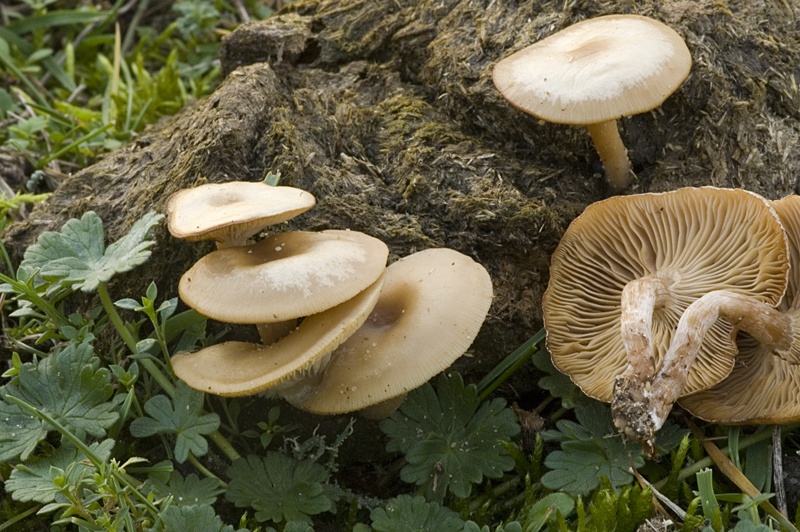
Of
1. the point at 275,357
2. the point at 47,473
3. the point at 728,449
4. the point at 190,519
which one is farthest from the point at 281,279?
the point at 728,449

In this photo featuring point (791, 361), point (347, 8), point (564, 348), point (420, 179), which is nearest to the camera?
point (791, 361)

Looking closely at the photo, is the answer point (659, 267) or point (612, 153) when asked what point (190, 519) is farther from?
point (612, 153)

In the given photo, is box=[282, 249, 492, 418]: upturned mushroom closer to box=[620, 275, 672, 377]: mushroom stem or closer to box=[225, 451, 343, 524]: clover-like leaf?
box=[225, 451, 343, 524]: clover-like leaf

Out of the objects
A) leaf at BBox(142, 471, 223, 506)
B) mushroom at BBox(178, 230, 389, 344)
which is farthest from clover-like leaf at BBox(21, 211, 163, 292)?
leaf at BBox(142, 471, 223, 506)

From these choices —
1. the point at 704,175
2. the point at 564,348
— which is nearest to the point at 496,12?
the point at 704,175

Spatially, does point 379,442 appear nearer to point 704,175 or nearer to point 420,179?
point 420,179

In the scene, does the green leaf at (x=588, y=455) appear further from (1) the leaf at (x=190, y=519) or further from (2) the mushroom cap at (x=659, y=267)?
(1) the leaf at (x=190, y=519)
